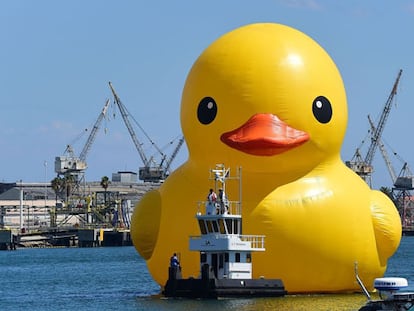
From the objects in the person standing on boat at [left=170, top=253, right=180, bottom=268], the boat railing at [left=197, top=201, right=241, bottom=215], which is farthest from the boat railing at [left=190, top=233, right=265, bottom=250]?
the person standing on boat at [left=170, top=253, right=180, bottom=268]

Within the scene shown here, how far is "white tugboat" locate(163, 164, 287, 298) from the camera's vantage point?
47750 millimetres

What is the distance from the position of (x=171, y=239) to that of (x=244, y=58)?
24.5 ft

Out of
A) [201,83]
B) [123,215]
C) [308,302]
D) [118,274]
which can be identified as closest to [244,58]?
[201,83]

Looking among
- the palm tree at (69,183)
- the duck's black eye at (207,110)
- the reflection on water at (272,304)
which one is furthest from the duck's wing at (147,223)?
the palm tree at (69,183)

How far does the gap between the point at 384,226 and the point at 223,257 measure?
6560mm

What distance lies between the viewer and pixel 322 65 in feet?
167

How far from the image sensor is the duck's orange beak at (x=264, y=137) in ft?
159

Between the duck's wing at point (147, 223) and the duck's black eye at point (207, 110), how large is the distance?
157 inches

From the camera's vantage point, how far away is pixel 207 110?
4988cm

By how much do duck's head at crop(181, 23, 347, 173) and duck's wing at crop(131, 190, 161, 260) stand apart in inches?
97.5

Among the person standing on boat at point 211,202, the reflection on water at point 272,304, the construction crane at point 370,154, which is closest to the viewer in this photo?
the reflection on water at point 272,304

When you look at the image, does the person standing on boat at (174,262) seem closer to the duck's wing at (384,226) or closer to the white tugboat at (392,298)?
the duck's wing at (384,226)

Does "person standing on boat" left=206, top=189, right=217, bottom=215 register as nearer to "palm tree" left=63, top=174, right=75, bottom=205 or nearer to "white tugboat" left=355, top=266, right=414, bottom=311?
"white tugboat" left=355, top=266, right=414, bottom=311

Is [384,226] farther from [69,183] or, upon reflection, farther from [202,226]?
[69,183]
